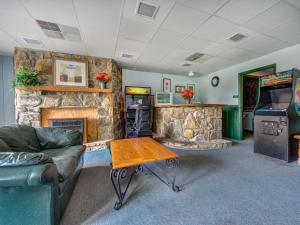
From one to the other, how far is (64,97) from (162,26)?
282cm

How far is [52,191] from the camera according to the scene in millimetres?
1037

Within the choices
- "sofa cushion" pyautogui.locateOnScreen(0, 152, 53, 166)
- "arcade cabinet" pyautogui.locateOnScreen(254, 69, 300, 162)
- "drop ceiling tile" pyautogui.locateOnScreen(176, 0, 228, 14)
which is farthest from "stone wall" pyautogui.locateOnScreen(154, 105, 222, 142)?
"sofa cushion" pyautogui.locateOnScreen(0, 152, 53, 166)

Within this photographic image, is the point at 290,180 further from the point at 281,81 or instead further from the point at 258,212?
the point at 281,81

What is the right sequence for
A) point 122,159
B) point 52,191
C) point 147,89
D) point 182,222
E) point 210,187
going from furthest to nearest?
point 147,89 < point 210,187 < point 122,159 < point 182,222 < point 52,191

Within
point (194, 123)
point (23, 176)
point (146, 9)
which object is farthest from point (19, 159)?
point (194, 123)

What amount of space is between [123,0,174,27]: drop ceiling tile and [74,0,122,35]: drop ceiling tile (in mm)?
113

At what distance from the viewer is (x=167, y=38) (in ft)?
8.86

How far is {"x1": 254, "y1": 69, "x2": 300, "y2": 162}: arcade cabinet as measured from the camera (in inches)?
94.7

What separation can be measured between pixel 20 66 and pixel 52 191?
3.47 m

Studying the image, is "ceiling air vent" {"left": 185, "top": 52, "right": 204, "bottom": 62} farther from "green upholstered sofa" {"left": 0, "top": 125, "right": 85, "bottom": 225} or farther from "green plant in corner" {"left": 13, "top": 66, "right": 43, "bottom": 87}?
"green plant in corner" {"left": 13, "top": 66, "right": 43, "bottom": 87}

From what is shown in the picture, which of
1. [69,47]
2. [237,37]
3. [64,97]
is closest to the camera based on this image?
[237,37]

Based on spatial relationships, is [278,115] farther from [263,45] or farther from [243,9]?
[243,9]

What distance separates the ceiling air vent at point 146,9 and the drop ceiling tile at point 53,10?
0.90 m

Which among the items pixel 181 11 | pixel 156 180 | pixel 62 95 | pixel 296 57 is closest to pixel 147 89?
pixel 62 95
